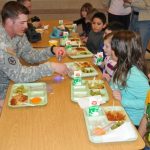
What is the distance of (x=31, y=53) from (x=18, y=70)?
63cm

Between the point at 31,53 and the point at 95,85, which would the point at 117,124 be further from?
the point at 31,53

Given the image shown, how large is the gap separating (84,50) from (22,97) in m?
1.17

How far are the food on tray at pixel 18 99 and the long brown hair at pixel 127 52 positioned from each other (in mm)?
697

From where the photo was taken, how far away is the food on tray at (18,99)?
167cm

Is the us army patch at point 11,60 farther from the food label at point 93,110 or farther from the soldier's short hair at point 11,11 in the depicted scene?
the food label at point 93,110

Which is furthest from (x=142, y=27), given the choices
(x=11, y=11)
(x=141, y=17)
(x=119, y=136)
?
(x=119, y=136)

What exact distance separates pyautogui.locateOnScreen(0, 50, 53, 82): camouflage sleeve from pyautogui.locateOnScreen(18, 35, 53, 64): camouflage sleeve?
21.3 inches

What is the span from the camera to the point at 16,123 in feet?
4.83

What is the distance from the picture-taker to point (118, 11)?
14.5 feet

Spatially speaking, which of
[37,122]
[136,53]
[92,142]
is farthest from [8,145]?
[136,53]

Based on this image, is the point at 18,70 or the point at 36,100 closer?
the point at 36,100

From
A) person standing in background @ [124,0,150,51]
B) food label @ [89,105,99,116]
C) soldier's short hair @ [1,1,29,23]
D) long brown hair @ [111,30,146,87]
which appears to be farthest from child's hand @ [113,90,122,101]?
person standing in background @ [124,0,150,51]

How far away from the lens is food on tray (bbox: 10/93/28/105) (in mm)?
1665

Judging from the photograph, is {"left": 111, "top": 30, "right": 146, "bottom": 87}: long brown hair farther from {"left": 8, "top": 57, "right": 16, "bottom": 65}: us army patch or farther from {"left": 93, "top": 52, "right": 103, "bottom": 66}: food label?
{"left": 8, "top": 57, "right": 16, "bottom": 65}: us army patch
